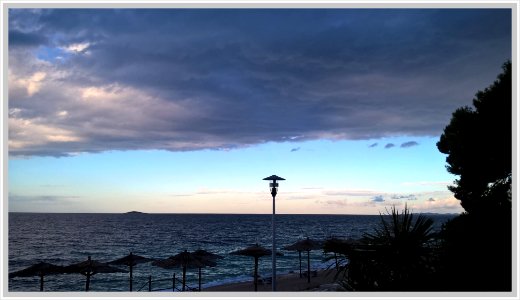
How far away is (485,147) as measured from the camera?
Result: 10.9m

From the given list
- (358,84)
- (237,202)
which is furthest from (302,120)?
(237,202)

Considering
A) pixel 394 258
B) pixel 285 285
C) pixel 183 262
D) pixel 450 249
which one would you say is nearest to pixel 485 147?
pixel 450 249

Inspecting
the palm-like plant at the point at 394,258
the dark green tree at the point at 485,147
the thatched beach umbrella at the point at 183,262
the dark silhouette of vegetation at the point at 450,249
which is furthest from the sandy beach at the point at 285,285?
the palm-like plant at the point at 394,258

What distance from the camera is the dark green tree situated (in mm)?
9953

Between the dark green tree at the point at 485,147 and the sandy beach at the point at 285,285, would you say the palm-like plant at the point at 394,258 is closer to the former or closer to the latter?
the dark green tree at the point at 485,147

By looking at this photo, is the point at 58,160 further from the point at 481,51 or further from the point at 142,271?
the point at 142,271

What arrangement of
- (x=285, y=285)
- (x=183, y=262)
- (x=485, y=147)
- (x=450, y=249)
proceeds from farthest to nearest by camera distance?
(x=285, y=285) < (x=183, y=262) < (x=485, y=147) < (x=450, y=249)

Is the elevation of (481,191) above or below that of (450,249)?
above

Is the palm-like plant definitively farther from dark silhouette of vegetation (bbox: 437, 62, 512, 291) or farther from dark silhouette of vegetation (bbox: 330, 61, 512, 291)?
A: dark silhouette of vegetation (bbox: 437, 62, 512, 291)

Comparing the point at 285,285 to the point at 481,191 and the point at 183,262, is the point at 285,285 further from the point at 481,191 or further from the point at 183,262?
the point at 481,191

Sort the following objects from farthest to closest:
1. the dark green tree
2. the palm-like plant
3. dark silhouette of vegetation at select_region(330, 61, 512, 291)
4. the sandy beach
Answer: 1. the sandy beach
2. the dark green tree
3. the palm-like plant
4. dark silhouette of vegetation at select_region(330, 61, 512, 291)

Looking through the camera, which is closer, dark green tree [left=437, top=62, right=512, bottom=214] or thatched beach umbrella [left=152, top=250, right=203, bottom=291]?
dark green tree [left=437, top=62, right=512, bottom=214]

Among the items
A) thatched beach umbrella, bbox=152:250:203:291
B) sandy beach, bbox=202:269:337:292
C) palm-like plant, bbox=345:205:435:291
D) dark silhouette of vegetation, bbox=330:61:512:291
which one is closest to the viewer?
dark silhouette of vegetation, bbox=330:61:512:291

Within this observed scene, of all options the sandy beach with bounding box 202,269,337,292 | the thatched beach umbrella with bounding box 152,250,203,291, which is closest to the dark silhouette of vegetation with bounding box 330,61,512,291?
the thatched beach umbrella with bounding box 152,250,203,291
